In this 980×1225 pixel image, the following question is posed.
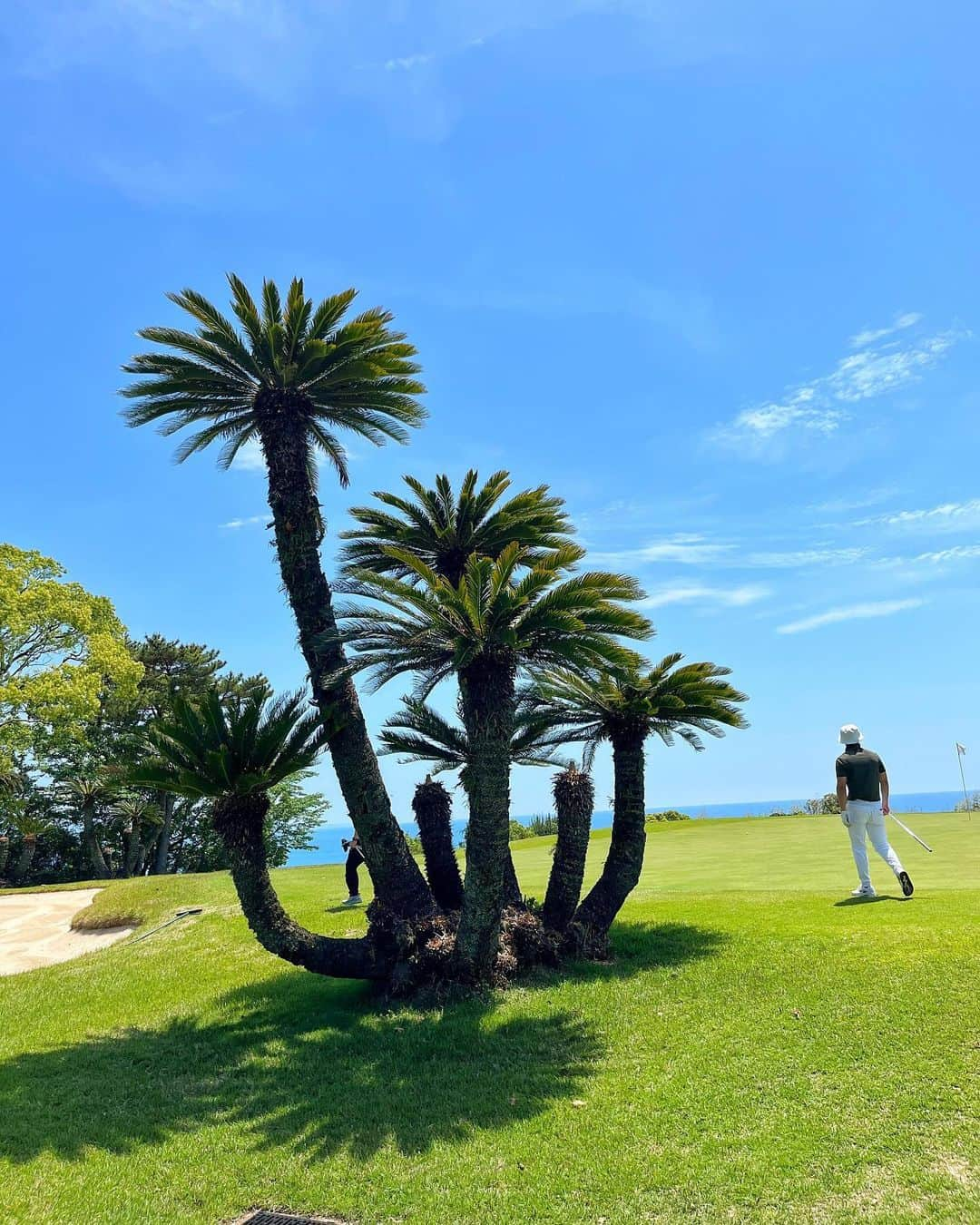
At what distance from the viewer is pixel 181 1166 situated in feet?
22.4

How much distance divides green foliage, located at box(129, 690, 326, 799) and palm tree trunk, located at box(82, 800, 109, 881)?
31.0m

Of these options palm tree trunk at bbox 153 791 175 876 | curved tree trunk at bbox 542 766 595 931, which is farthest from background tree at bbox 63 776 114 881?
curved tree trunk at bbox 542 766 595 931

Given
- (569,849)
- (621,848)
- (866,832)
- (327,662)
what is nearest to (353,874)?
(569,849)

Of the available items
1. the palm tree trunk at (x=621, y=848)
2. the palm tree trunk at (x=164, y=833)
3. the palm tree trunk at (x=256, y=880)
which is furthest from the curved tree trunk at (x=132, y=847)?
the palm tree trunk at (x=621, y=848)

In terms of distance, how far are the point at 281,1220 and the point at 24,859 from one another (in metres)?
37.3

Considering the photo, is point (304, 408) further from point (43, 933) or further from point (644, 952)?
point (43, 933)

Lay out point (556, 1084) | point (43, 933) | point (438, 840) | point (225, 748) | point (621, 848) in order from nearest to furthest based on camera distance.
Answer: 1. point (556, 1084)
2. point (225, 748)
3. point (621, 848)
4. point (438, 840)
5. point (43, 933)

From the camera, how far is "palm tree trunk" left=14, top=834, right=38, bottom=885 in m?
36.3

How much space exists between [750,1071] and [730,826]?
Result: 21.5 m

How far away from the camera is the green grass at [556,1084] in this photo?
5859 mm

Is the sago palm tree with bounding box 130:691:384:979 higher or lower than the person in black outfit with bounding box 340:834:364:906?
higher

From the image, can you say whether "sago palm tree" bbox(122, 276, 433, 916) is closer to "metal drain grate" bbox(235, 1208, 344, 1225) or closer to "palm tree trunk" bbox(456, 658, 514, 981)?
"palm tree trunk" bbox(456, 658, 514, 981)

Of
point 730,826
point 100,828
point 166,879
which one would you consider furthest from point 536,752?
point 100,828

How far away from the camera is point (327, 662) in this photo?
1155 centimetres
